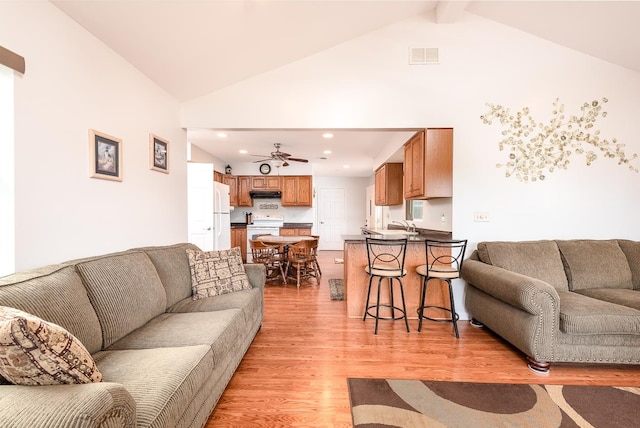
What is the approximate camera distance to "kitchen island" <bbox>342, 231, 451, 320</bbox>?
326 centimetres

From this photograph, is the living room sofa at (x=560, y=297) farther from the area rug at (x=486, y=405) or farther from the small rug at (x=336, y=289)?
the small rug at (x=336, y=289)

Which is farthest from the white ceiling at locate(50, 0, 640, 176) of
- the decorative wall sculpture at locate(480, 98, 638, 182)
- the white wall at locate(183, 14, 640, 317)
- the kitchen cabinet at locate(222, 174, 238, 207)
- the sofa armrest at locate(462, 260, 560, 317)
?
the kitchen cabinet at locate(222, 174, 238, 207)

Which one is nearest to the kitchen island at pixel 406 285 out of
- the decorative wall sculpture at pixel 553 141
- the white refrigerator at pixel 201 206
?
the decorative wall sculpture at pixel 553 141

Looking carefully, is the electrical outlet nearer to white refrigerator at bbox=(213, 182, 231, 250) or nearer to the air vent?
the air vent

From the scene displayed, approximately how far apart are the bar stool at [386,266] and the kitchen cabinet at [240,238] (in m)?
4.40

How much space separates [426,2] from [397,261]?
2665 mm

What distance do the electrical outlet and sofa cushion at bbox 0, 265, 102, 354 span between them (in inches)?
133

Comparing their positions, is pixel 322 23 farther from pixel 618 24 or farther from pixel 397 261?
pixel 618 24

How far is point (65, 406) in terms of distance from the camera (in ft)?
2.69

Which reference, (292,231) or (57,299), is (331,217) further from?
(57,299)

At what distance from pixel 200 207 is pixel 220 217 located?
0.65 meters

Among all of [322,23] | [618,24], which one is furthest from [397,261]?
[618,24]

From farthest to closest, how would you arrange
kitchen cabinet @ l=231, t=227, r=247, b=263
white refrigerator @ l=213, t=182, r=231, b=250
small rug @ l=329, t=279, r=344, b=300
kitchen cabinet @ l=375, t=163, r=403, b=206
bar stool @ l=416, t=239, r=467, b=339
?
kitchen cabinet @ l=231, t=227, r=247, b=263, kitchen cabinet @ l=375, t=163, r=403, b=206, white refrigerator @ l=213, t=182, r=231, b=250, small rug @ l=329, t=279, r=344, b=300, bar stool @ l=416, t=239, r=467, b=339

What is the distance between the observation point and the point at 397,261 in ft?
10.5
